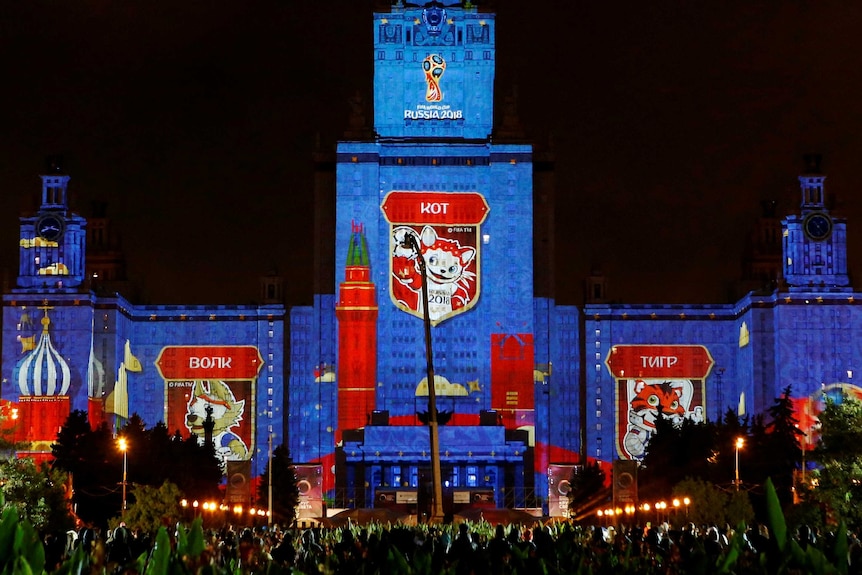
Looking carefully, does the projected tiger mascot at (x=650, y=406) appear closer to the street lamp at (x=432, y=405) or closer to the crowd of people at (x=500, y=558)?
the street lamp at (x=432, y=405)

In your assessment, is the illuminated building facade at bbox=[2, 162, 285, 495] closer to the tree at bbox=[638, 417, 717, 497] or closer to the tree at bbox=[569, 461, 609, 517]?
the tree at bbox=[569, 461, 609, 517]

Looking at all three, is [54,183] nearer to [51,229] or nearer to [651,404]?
[51,229]

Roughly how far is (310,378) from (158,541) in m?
156

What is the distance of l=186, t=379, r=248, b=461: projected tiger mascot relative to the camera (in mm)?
163000

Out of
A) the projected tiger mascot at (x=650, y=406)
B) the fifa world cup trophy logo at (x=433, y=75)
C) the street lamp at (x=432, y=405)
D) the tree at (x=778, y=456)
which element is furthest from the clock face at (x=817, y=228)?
the street lamp at (x=432, y=405)

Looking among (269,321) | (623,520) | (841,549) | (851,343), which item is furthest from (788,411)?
(841,549)

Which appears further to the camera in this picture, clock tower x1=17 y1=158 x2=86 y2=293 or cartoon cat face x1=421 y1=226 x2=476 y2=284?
cartoon cat face x1=421 y1=226 x2=476 y2=284

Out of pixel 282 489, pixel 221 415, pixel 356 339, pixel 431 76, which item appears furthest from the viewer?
pixel 431 76

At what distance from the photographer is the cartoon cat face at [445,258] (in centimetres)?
16138

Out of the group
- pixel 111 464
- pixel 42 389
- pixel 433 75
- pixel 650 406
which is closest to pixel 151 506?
pixel 111 464

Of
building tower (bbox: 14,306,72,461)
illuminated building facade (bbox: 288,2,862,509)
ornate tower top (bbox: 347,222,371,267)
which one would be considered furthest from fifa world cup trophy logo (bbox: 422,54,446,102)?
building tower (bbox: 14,306,72,461)

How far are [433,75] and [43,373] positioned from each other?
5044 cm

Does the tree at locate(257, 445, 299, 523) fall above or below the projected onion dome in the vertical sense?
below

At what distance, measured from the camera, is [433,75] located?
166375 millimetres
